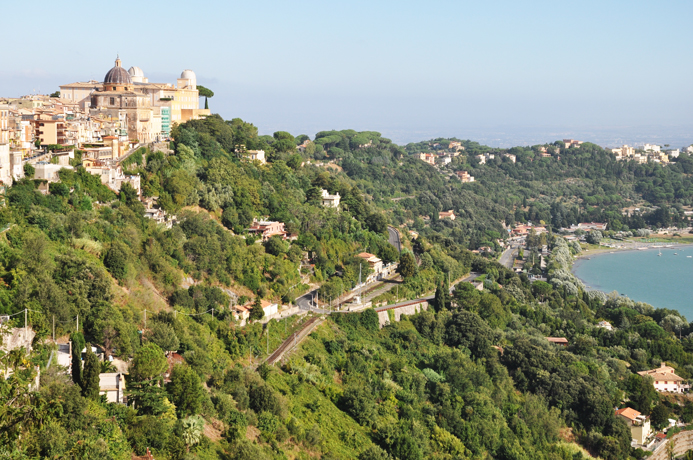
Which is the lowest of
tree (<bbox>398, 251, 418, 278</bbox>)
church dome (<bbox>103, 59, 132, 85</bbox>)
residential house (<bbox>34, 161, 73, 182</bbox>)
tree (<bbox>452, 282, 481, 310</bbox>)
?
tree (<bbox>452, 282, 481, 310</bbox>)

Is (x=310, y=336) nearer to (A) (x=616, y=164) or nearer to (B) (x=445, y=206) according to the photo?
(B) (x=445, y=206)

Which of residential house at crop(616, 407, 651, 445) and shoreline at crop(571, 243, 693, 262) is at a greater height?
residential house at crop(616, 407, 651, 445)

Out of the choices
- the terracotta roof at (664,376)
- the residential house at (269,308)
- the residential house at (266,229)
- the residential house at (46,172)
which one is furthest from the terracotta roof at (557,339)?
the residential house at (46,172)

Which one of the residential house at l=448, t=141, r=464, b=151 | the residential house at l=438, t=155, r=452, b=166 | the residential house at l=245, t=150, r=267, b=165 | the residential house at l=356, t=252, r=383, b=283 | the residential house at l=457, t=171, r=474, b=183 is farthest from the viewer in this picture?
the residential house at l=448, t=141, r=464, b=151

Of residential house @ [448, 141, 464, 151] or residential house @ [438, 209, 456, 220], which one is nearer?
residential house @ [438, 209, 456, 220]

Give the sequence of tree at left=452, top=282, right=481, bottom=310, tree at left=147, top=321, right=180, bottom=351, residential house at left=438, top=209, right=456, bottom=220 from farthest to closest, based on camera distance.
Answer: residential house at left=438, top=209, right=456, bottom=220 → tree at left=452, top=282, right=481, bottom=310 → tree at left=147, top=321, right=180, bottom=351

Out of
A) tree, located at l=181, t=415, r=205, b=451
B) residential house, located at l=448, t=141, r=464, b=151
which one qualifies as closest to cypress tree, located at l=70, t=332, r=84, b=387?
tree, located at l=181, t=415, r=205, b=451

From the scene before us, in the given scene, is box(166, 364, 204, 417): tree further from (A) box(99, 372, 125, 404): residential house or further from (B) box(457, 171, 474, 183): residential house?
(B) box(457, 171, 474, 183): residential house

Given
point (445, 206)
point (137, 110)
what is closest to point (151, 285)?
point (137, 110)
